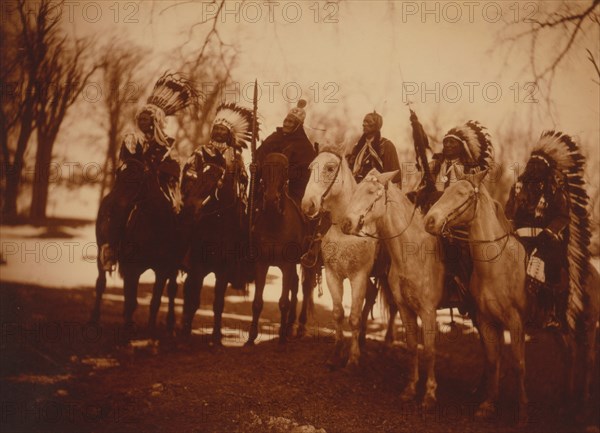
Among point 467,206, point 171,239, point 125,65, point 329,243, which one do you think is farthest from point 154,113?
point 467,206

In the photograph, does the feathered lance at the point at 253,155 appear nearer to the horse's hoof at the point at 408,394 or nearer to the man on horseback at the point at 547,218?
the horse's hoof at the point at 408,394

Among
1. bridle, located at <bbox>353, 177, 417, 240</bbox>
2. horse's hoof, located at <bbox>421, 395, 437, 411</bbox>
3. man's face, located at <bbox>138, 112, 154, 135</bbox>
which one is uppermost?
man's face, located at <bbox>138, 112, 154, 135</bbox>

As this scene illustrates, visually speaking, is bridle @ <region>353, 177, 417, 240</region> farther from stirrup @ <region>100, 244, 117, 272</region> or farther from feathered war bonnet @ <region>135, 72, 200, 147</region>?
stirrup @ <region>100, 244, 117, 272</region>

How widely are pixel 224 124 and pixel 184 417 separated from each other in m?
2.34

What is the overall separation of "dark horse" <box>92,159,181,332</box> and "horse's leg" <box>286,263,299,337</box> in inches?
38.1

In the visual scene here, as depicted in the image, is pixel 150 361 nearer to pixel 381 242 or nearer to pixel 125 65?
pixel 381 242

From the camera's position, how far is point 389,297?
483 centimetres

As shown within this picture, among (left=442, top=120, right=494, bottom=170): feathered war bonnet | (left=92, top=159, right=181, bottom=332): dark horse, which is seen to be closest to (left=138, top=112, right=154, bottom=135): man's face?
(left=92, top=159, right=181, bottom=332): dark horse

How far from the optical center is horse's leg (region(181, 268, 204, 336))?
495cm

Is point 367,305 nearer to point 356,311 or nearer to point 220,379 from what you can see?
point 356,311

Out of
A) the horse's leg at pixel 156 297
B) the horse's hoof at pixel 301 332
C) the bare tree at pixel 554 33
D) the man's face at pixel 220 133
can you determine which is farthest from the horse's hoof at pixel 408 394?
the bare tree at pixel 554 33

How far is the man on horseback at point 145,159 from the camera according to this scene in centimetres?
496

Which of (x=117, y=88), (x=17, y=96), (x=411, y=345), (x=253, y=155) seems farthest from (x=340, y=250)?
(x=17, y=96)

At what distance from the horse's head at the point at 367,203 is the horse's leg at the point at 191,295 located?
1.42 meters
